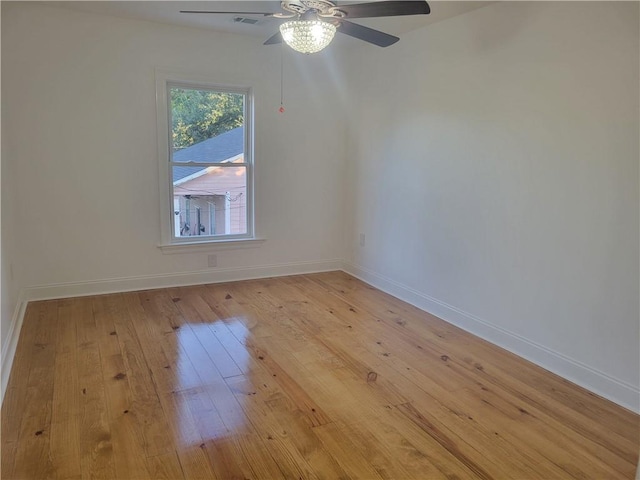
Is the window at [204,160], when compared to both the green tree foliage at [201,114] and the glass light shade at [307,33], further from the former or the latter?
the glass light shade at [307,33]

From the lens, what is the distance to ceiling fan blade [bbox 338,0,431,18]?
2.18 m

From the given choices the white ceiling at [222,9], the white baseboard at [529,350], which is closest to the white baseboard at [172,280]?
the white baseboard at [529,350]

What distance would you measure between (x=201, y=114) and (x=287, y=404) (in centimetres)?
296

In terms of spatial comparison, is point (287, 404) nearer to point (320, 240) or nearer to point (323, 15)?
point (323, 15)

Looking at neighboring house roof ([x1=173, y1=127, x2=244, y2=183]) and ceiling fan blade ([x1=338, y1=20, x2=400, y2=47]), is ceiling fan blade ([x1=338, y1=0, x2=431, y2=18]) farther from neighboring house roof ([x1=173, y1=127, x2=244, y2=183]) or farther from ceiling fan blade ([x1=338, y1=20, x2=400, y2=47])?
neighboring house roof ([x1=173, y1=127, x2=244, y2=183])

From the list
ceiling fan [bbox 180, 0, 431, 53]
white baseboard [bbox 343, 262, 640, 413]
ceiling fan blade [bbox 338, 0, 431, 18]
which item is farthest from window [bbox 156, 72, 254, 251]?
ceiling fan blade [bbox 338, 0, 431, 18]

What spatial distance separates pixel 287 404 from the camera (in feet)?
7.76

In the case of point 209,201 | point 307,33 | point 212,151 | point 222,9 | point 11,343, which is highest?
point 222,9

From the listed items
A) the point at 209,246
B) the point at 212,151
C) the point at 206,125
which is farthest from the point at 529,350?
the point at 206,125

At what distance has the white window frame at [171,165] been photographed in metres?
4.04

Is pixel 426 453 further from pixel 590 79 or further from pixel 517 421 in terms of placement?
pixel 590 79

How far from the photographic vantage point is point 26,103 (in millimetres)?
3572

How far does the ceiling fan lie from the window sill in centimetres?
239

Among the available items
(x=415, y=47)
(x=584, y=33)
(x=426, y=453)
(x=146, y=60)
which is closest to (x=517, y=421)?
(x=426, y=453)
